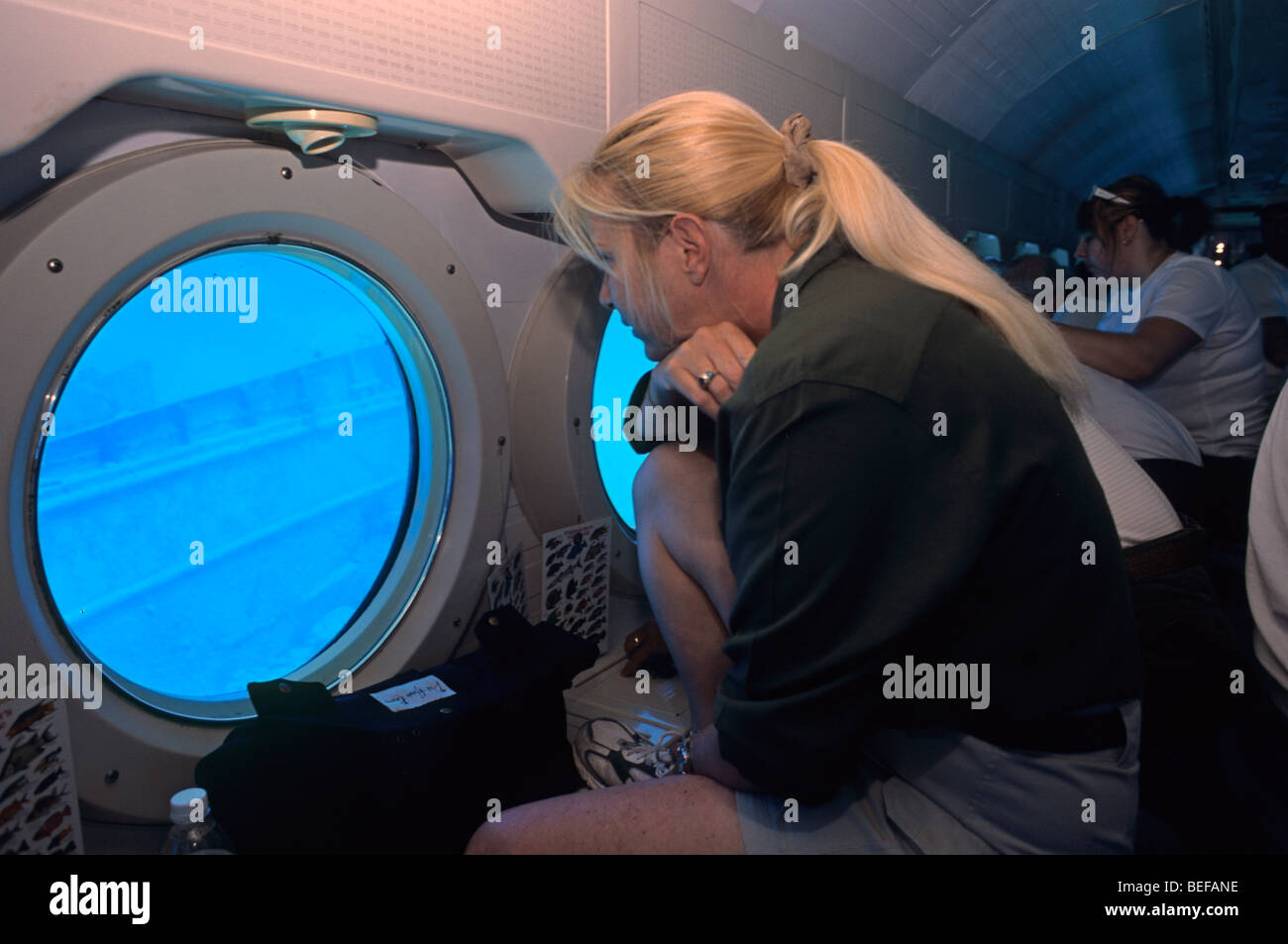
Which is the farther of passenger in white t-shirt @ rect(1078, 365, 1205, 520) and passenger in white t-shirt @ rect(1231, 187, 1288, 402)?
passenger in white t-shirt @ rect(1231, 187, 1288, 402)

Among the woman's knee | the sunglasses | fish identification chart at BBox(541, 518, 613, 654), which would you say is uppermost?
the sunglasses

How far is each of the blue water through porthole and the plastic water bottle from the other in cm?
21

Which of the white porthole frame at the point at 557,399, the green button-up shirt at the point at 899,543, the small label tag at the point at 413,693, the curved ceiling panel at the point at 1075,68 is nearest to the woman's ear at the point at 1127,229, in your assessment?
the curved ceiling panel at the point at 1075,68

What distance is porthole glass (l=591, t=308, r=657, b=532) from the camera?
2541 millimetres

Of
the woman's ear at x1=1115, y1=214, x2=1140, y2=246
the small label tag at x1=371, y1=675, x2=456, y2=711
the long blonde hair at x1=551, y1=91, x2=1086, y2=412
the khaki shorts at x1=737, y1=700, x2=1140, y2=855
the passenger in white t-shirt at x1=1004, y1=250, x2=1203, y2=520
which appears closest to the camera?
the khaki shorts at x1=737, y1=700, x2=1140, y2=855

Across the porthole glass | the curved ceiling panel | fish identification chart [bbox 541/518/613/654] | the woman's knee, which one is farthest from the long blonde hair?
the curved ceiling panel

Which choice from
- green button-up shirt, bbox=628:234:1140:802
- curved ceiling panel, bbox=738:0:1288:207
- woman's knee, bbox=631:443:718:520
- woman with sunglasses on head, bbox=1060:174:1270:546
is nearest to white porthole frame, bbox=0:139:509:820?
woman's knee, bbox=631:443:718:520

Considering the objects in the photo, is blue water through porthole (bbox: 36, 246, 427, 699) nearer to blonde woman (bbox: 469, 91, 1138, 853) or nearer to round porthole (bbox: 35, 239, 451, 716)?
round porthole (bbox: 35, 239, 451, 716)

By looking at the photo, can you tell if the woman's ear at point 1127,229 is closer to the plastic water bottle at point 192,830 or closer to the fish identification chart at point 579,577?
the fish identification chart at point 579,577

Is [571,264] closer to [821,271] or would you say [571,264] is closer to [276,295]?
[276,295]

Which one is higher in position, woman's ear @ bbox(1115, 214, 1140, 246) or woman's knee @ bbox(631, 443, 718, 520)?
woman's ear @ bbox(1115, 214, 1140, 246)

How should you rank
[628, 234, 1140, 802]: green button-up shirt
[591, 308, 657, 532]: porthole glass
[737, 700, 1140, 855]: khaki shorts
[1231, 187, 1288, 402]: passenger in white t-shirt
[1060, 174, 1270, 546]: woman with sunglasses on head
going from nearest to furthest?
[628, 234, 1140, 802]: green button-up shirt, [737, 700, 1140, 855]: khaki shorts, [591, 308, 657, 532]: porthole glass, [1060, 174, 1270, 546]: woman with sunglasses on head, [1231, 187, 1288, 402]: passenger in white t-shirt

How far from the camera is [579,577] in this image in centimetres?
204

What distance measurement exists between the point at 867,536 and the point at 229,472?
1.30 meters
